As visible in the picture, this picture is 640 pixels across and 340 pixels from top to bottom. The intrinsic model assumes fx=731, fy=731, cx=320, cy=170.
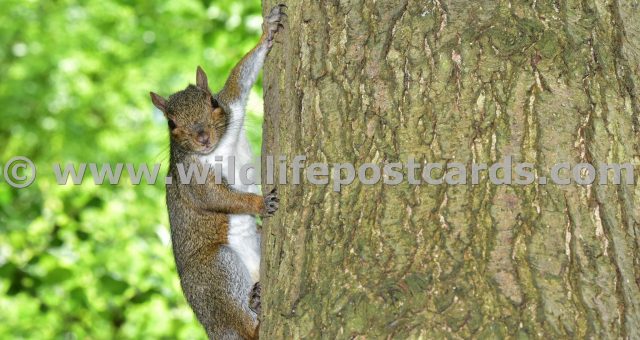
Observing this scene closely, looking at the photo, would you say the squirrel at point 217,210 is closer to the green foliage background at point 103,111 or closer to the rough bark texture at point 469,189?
the rough bark texture at point 469,189

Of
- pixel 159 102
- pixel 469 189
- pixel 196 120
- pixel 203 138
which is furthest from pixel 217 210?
pixel 469 189

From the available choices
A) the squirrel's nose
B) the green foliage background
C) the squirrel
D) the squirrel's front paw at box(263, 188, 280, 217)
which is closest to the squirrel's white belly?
the squirrel

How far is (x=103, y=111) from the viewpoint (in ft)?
39.6

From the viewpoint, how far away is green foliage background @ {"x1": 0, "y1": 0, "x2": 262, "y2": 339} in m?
7.94

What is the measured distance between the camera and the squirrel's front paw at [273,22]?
8.40 feet

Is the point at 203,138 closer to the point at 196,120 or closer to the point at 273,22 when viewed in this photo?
the point at 196,120

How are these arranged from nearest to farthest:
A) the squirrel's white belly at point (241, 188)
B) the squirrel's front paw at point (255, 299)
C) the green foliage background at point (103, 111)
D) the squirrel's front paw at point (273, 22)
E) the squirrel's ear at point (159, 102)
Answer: the squirrel's front paw at point (273, 22)
the squirrel's front paw at point (255, 299)
the squirrel's white belly at point (241, 188)
the squirrel's ear at point (159, 102)
the green foliage background at point (103, 111)

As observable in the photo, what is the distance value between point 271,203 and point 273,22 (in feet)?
2.25

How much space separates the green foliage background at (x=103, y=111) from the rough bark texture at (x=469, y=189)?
5305 mm

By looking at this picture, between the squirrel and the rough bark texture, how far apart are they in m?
0.95

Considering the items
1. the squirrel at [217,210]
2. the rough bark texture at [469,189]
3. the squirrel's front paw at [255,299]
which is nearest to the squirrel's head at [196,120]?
the squirrel at [217,210]

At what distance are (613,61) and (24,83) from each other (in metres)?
9.84

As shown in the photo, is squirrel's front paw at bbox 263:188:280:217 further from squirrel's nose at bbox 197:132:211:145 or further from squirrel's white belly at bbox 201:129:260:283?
squirrel's nose at bbox 197:132:211:145

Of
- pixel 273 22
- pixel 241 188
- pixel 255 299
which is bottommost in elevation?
pixel 255 299
